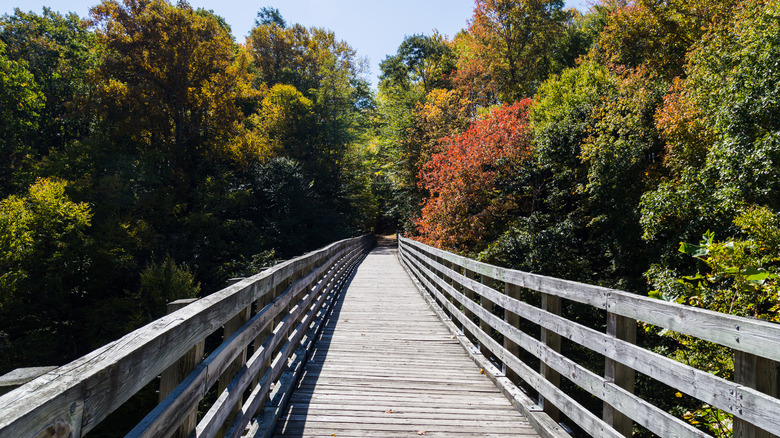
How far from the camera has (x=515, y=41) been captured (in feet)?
85.1

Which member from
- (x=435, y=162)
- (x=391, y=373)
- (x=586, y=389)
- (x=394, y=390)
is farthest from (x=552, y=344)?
(x=435, y=162)

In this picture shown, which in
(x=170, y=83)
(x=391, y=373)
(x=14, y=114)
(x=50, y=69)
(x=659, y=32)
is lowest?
(x=391, y=373)

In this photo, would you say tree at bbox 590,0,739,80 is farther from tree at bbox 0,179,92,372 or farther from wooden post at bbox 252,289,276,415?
tree at bbox 0,179,92,372

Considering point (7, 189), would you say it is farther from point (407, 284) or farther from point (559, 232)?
point (559, 232)

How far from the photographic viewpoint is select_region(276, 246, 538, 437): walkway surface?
125 inches

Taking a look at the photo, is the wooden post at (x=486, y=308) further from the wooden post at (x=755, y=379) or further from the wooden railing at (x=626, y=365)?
the wooden post at (x=755, y=379)

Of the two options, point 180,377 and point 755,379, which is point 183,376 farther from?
point 755,379

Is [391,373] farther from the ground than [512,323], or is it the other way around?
[512,323]

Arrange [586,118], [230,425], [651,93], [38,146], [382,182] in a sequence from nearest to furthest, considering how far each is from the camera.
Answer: [230,425]
[651,93]
[586,118]
[38,146]
[382,182]

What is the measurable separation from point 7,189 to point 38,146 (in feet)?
14.9

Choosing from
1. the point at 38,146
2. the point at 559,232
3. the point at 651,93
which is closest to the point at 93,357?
the point at 559,232

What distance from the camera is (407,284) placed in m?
11.6

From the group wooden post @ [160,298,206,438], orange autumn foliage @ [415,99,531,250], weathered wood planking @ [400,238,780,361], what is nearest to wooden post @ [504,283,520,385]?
weathered wood planking @ [400,238,780,361]

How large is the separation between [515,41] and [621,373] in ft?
89.5
